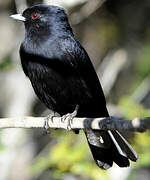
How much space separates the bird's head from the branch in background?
44.0 inches

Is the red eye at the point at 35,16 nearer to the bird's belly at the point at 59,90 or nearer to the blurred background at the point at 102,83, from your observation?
the blurred background at the point at 102,83

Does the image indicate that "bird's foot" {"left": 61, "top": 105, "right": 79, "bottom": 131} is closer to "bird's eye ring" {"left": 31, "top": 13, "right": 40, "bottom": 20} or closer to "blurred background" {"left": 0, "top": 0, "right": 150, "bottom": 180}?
"blurred background" {"left": 0, "top": 0, "right": 150, "bottom": 180}

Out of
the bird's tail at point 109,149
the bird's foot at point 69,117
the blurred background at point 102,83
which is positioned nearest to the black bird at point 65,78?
the bird's tail at point 109,149

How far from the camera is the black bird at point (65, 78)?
524cm

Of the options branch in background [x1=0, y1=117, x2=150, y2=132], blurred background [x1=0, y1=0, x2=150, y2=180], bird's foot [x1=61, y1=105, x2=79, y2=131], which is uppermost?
branch in background [x1=0, y1=117, x2=150, y2=132]

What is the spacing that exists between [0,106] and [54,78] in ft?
9.41

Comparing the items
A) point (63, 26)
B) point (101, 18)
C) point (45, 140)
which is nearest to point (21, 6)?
point (63, 26)

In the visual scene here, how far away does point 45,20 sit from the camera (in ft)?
18.8

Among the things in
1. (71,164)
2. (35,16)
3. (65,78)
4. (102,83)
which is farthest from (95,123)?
(102,83)

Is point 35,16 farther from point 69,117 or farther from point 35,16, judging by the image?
point 69,117

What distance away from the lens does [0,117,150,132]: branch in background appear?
11.0ft

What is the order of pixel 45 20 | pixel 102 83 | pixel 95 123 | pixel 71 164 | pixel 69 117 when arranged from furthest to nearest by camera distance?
1. pixel 102 83
2. pixel 45 20
3. pixel 71 164
4. pixel 69 117
5. pixel 95 123

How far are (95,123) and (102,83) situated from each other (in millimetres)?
3291

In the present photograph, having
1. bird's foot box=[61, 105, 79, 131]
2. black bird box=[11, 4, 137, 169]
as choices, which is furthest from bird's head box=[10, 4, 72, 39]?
bird's foot box=[61, 105, 79, 131]
